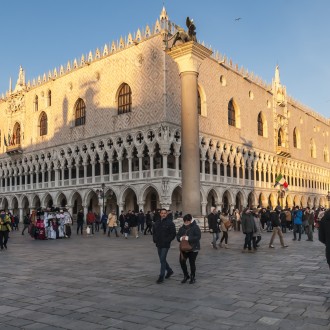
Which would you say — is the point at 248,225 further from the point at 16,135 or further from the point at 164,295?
the point at 16,135

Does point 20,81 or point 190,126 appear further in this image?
point 20,81

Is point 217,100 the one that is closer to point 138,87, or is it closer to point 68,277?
point 138,87

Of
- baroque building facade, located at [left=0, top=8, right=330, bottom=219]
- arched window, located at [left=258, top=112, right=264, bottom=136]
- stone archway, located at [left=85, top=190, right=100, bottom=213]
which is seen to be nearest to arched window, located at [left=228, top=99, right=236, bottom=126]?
baroque building facade, located at [left=0, top=8, right=330, bottom=219]

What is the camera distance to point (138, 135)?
90.1ft

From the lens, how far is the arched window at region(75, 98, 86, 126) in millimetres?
32237

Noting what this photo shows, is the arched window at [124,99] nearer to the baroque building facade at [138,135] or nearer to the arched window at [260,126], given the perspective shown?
the baroque building facade at [138,135]

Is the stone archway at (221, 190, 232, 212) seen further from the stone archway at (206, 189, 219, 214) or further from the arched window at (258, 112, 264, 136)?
the arched window at (258, 112, 264, 136)

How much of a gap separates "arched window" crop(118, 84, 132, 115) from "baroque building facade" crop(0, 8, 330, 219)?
0.24ft

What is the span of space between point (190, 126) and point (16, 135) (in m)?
30.0

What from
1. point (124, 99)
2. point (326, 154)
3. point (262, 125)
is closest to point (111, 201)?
point (124, 99)

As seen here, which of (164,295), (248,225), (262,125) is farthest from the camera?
(262,125)

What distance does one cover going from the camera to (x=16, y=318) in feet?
13.9

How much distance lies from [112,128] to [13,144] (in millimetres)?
14240

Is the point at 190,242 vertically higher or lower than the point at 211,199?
lower
